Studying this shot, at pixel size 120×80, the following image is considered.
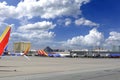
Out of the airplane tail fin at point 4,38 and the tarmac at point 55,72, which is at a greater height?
the airplane tail fin at point 4,38

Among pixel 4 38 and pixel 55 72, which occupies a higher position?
pixel 4 38

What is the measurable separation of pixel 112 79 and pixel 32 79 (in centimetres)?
816

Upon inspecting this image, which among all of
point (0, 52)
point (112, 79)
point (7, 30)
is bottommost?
point (112, 79)

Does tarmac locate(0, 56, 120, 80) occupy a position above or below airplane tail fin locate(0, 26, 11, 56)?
below

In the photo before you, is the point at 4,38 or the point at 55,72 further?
the point at 55,72

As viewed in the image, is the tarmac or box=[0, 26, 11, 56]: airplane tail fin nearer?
the tarmac

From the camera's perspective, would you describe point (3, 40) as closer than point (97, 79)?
No

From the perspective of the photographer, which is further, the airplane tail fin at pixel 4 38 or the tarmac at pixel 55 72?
the airplane tail fin at pixel 4 38

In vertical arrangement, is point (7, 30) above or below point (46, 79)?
above

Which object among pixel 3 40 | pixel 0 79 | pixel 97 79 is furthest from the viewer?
pixel 3 40

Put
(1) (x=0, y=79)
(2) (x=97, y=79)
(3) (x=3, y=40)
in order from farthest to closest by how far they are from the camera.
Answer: (3) (x=3, y=40)
(2) (x=97, y=79)
(1) (x=0, y=79)

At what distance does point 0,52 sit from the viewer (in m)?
35.1

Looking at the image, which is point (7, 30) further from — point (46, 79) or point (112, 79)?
point (112, 79)

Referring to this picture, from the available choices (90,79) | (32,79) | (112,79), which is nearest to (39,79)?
(32,79)
